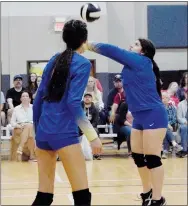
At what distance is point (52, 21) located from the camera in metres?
14.3

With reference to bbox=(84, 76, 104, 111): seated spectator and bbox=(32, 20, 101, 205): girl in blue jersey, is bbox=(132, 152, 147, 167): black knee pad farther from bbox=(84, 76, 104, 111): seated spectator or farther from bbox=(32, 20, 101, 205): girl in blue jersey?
bbox=(84, 76, 104, 111): seated spectator

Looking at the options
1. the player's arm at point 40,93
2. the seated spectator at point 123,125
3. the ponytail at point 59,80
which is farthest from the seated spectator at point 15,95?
the ponytail at point 59,80

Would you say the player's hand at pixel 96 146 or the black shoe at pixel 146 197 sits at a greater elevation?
the player's hand at pixel 96 146

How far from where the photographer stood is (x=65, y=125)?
3445 mm

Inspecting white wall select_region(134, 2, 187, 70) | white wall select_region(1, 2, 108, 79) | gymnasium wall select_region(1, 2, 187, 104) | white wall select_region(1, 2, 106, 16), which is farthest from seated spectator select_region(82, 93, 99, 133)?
white wall select_region(134, 2, 187, 70)

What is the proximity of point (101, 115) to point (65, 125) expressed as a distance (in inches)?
284

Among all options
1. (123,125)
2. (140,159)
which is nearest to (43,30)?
(123,125)

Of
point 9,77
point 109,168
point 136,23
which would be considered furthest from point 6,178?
point 136,23

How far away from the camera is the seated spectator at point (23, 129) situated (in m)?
9.89

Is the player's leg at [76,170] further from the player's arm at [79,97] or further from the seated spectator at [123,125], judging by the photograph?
the seated spectator at [123,125]

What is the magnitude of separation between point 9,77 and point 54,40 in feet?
5.37

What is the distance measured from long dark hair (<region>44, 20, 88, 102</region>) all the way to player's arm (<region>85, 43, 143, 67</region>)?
91cm

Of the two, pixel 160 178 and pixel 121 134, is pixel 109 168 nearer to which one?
pixel 121 134

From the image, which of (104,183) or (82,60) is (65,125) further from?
(104,183)
